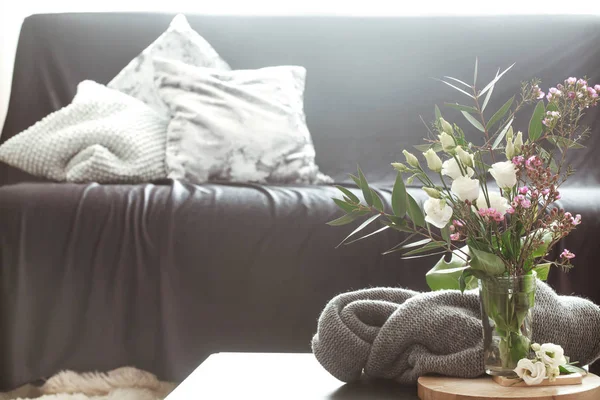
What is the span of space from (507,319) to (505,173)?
148 millimetres

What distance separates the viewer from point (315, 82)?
242cm

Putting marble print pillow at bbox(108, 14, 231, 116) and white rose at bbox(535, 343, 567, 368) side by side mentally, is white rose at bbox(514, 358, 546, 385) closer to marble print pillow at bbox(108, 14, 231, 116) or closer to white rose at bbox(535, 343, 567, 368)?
white rose at bbox(535, 343, 567, 368)

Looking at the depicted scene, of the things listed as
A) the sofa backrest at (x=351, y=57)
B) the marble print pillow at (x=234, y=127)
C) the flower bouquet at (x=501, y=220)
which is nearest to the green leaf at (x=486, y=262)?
Result: the flower bouquet at (x=501, y=220)

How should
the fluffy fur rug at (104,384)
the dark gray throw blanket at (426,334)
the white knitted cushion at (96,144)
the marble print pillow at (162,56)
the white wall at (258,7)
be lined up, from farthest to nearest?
the white wall at (258,7), the marble print pillow at (162,56), the white knitted cushion at (96,144), the fluffy fur rug at (104,384), the dark gray throw blanket at (426,334)

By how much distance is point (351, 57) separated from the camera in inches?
96.0

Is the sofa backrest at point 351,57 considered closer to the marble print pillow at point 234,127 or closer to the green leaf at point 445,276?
the marble print pillow at point 234,127

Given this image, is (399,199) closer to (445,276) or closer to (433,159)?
(433,159)

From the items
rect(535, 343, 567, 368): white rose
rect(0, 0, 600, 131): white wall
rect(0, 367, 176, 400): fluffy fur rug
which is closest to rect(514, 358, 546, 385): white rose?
rect(535, 343, 567, 368): white rose

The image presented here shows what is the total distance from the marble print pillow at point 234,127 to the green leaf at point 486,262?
4.37 ft

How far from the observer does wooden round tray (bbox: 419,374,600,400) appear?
0.69 meters

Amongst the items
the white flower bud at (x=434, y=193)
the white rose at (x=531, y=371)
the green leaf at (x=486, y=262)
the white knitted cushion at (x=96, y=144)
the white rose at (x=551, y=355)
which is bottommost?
the white knitted cushion at (x=96, y=144)

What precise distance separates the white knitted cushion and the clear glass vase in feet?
4.56

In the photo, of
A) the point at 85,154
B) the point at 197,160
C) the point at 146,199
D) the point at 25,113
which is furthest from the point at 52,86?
the point at 146,199

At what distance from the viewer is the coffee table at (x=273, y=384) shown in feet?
2.50
